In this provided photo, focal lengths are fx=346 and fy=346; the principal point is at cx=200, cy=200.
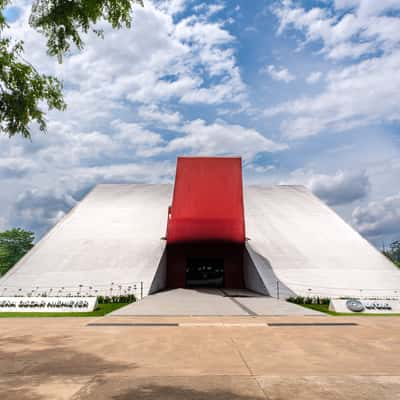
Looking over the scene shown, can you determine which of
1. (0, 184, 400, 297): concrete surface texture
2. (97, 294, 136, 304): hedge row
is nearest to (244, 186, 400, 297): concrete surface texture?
(0, 184, 400, 297): concrete surface texture

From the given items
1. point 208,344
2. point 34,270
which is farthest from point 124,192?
point 208,344

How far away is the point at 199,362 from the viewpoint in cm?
604

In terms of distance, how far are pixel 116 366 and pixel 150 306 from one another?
10.0m

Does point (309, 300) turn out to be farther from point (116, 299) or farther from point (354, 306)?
point (116, 299)

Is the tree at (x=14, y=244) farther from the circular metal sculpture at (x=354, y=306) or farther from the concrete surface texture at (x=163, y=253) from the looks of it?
the circular metal sculpture at (x=354, y=306)

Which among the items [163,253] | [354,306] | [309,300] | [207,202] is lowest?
[354,306]

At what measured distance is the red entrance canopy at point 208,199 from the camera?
2173 cm

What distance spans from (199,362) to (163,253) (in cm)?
1941

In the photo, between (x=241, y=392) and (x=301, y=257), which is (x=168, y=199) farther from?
(x=241, y=392)

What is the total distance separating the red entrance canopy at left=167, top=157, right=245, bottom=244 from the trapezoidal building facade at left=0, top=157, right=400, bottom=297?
63 mm

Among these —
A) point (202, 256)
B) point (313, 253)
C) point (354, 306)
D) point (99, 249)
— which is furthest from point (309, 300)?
point (99, 249)

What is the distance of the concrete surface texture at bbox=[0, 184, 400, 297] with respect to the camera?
22.0m

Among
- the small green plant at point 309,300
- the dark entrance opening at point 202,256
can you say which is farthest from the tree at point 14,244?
the small green plant at point 309,300

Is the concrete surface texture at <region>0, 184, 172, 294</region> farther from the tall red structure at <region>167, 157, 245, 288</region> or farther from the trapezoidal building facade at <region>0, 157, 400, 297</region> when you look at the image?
the tall red structure at <region>167, 157, 245, 288</region>
